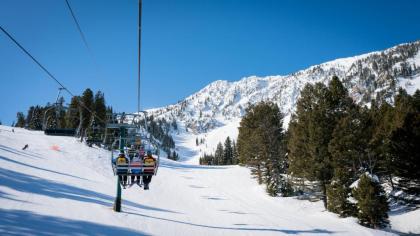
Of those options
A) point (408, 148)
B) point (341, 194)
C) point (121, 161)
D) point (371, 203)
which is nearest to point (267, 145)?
point (341, 194)

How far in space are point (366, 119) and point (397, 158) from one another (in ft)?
14.8

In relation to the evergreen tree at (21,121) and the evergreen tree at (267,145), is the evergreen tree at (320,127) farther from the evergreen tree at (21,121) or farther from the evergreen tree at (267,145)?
the evergreen tree at (21,121)

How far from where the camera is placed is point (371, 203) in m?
22.9

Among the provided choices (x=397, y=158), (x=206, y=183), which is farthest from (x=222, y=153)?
(x=397, y=158)

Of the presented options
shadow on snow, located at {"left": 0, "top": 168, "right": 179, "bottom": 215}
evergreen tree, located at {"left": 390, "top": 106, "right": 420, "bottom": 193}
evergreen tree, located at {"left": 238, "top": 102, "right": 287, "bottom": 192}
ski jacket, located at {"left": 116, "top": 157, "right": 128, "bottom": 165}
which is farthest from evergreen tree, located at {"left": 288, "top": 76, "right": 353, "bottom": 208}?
ski jacket, located at {"left": 116, "top": 157, "right": 128, "bottom": 165}

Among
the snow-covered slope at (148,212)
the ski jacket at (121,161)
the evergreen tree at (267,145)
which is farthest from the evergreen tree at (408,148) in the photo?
the ski jacket at (121,161)

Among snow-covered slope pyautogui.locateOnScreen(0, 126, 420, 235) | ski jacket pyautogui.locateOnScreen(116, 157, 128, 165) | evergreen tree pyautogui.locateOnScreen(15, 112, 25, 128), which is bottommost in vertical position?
snow-covered slope pyautogui.locateOnScreen(0, 126, 420, 235)

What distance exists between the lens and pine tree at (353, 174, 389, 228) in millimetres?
22984

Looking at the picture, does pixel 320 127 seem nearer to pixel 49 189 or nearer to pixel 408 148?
pixel 408 148

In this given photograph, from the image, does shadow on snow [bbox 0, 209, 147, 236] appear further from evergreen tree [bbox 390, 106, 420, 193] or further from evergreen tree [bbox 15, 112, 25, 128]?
evergreen tree [bbox 15, 112, 25, 128]

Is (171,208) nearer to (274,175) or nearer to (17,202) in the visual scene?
(17,202)

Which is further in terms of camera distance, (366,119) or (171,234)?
(366,119)

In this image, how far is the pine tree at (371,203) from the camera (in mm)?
22984

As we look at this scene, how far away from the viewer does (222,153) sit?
476 ft
